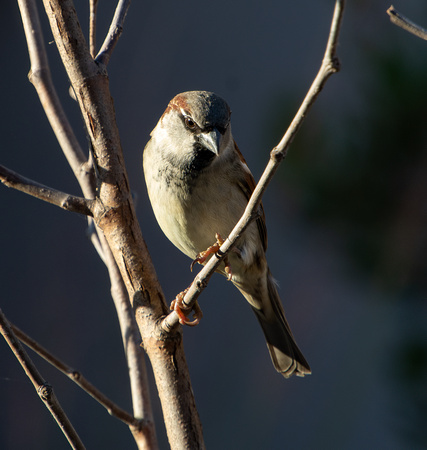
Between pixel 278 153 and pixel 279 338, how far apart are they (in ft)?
5.06

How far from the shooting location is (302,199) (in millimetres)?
3760

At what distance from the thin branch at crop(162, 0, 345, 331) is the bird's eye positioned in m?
0.75

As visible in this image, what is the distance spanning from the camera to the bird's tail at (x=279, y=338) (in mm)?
2342

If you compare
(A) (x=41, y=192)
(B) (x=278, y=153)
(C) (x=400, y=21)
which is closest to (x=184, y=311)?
(A) (x=41, y=192)

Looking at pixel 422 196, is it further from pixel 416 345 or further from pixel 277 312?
pixel 277 312

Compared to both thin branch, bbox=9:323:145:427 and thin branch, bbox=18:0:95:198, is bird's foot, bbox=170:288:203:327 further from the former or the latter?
thin branch, bbox=18:0:95:198

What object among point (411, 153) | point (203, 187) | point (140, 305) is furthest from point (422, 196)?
point (140, 305)

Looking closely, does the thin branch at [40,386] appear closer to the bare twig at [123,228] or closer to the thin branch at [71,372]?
the thin branch at [71,372]

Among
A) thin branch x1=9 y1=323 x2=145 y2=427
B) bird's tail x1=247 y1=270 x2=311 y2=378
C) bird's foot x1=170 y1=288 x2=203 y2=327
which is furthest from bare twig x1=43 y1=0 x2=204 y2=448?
bird's tail x1=247 y1=270 x2=311 y2=378

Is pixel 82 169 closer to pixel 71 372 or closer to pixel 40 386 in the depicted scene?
pixel 71 372

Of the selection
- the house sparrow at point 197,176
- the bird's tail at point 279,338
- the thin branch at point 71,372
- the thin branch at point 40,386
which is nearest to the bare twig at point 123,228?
the thin branch at point 71,372

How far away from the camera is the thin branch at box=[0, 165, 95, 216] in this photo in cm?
140

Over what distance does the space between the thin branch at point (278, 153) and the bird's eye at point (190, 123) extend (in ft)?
2.47

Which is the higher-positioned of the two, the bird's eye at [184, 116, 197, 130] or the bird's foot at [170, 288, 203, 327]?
the bird's eye at [184, 116, 197, 130]
